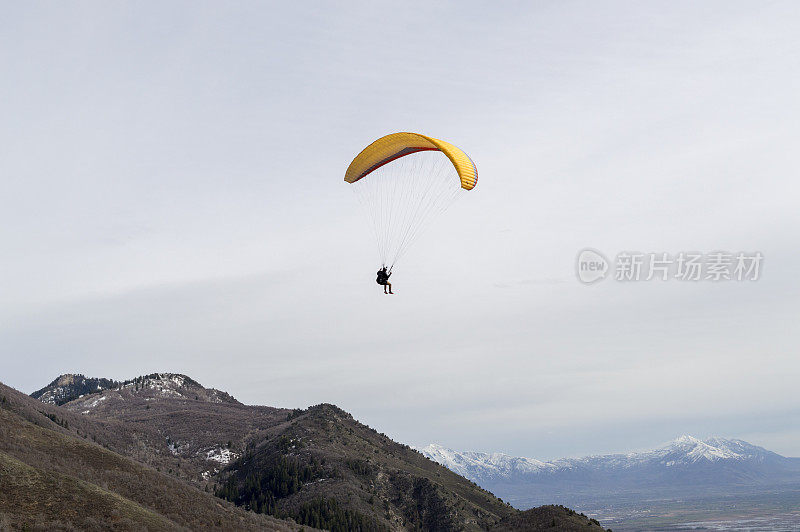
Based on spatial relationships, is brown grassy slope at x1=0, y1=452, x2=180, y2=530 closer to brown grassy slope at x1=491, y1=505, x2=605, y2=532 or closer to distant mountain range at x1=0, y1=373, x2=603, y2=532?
distant mountain range at x1=0, y1=373, x2=603, y2=532

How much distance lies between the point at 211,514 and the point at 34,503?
1990 centimetres

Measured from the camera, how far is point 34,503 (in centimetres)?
4106

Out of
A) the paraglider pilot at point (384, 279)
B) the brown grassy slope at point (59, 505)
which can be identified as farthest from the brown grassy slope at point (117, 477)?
the paraglider pilot at point (384, 279)

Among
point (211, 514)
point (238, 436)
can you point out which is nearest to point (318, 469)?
point (238, 436)

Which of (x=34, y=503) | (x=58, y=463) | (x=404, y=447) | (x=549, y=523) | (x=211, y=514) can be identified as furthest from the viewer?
(x=404, y=447)

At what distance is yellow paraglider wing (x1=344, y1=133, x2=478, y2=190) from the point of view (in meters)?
49.7

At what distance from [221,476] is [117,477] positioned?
254ft

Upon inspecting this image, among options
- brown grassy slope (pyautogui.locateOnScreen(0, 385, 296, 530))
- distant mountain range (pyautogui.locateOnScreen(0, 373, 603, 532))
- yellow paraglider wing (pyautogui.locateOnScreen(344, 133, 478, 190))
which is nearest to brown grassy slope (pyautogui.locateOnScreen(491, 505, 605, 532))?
distant mountain range (pyautogui.locateOnScreen(0, 373, 603, 532))

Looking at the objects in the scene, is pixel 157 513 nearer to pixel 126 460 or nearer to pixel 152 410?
pixel 126 460

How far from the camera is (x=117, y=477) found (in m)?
56.5

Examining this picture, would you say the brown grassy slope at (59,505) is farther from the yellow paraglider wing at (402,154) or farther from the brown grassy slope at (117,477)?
the yellow paraglider wing at (402,154)

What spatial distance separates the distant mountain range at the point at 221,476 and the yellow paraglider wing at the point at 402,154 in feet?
119

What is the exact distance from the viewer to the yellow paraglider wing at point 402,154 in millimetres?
49688

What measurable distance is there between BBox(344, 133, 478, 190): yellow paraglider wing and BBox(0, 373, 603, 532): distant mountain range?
36.4m
